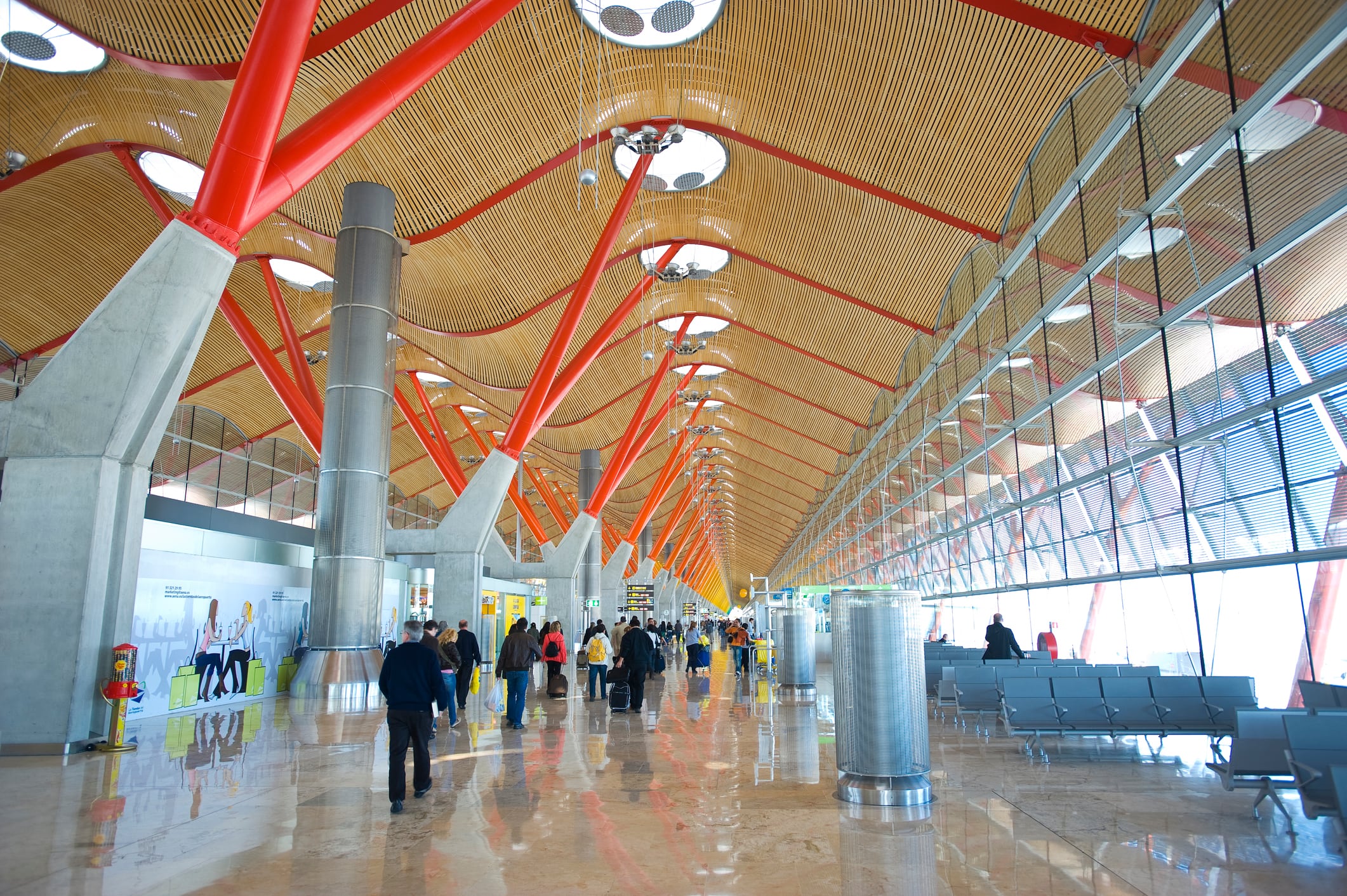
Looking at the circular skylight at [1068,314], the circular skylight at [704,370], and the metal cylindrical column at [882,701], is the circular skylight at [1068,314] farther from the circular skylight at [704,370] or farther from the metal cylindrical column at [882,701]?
the circular skylight at [704,370]

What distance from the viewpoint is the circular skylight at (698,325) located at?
3241 cm

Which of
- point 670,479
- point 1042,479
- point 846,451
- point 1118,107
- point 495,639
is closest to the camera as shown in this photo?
point 1118,107

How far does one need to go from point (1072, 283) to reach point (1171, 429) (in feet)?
11.6

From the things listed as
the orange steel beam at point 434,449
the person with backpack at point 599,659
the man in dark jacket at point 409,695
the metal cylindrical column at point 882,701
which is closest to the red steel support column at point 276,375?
the person with backpack at point 599,659

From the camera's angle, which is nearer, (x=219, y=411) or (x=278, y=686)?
(x=278, y=686)

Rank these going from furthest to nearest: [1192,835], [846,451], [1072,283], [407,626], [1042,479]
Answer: [846,451] → [1042,479] → [1072,283] → [407,626] → [1192,835]

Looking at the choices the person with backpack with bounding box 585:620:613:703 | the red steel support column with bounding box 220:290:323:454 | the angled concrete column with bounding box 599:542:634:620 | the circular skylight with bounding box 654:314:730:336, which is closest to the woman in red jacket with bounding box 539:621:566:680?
the person with backpack with bounding box 585:620:613:703

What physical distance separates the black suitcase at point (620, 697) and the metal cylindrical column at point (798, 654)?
5.45m

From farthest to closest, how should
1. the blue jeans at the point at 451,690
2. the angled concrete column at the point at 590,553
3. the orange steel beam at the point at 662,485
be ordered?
1. the angled concrete column at the point at 590,553
2. the orange steel beam at the point at 662,485
3. the blue jeans at the point at 451,690

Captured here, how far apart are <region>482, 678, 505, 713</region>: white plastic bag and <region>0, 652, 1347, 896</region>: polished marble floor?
4453 mm

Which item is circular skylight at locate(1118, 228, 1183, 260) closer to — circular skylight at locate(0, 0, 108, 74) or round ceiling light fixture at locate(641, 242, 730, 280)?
round ceiling light fixture at locate(641, 242, 730, 280)

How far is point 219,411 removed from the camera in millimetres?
30156

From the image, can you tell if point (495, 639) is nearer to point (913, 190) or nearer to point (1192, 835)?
point (913, 190)

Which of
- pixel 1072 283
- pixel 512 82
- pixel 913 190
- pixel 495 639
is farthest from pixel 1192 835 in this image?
pixel 495 639
